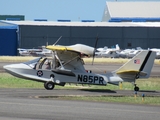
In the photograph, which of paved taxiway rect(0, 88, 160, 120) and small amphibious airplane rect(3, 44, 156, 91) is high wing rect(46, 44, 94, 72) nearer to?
small amphibious airplane rect(3, 44, 156, 91)

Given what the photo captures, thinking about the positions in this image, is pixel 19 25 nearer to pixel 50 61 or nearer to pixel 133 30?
pixel 133 30

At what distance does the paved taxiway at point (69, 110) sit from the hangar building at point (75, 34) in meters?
69.1

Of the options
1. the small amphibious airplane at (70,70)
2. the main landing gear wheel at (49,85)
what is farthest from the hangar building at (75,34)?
the main landing gear wheel at (49,85)

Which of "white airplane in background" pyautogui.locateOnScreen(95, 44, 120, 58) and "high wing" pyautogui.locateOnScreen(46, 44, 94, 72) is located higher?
"white airplane in background" pyautogui.locateOnScreen(95, 44, 120, 58)

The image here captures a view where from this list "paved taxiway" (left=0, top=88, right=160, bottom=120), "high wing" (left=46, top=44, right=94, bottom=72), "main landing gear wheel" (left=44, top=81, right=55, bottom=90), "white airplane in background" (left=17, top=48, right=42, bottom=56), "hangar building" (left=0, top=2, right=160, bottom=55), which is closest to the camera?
"paved taxiway" (left=0, top=88, right=160, bottom=120)

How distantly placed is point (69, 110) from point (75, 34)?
7532 centimetres

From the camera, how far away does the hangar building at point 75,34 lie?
90625 millimetres

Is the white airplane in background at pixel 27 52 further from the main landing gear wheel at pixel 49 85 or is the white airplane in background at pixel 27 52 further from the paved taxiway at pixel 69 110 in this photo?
the paved taxiway at pixel 69 110

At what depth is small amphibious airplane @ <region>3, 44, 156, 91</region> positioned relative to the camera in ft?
95.9

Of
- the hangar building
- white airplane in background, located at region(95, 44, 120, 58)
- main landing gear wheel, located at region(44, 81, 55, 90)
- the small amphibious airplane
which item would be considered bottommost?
main landing gear wheel, located at region(44, 81, 55, 90)

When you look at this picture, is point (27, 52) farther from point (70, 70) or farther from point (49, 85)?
point (49, 85)

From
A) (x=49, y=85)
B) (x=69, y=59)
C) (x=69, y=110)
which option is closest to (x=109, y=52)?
(x=69, y=59)

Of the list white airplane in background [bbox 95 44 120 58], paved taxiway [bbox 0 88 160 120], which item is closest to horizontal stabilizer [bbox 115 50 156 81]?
paved taxiway [bbox 0 88 160 120]

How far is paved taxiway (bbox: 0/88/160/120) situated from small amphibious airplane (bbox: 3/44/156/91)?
7.10 meters
